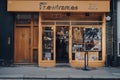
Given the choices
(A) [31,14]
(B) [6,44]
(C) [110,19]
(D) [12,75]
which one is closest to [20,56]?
(B) [6,44]

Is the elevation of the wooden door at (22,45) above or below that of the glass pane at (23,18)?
below

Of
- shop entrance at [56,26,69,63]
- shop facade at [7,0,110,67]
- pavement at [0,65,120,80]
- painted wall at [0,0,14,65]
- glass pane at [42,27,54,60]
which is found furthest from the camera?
shop entrance at [56,26,69,63]

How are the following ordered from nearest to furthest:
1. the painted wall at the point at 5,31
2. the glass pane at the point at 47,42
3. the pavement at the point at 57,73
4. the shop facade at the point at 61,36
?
the pavement at the point at 57,73 < the painted wall at the point at 5,31 < the shop facade at the point at 61,36 < the glass pane at the point at 47,42

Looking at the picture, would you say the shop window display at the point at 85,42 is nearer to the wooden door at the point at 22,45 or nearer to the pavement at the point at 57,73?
the pavement at the point at 57,73

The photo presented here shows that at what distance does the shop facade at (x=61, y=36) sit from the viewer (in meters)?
22.0

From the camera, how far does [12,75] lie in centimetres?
1838

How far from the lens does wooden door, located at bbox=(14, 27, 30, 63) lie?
73.2ft

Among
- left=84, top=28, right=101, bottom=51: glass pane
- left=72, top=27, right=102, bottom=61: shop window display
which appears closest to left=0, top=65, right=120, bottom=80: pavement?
left=72, top=27, right=102, bottom=61: shop window display

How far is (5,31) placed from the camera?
2177 cm

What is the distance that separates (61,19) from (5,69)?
4435 mm

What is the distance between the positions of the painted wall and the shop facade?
0.49 m

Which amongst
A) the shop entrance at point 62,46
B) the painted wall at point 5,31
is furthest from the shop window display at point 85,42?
the painted wall at point 5,31

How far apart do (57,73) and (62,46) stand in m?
3.35

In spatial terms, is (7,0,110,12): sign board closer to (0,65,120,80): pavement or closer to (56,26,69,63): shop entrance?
(56,26,69,63): shop entrance
